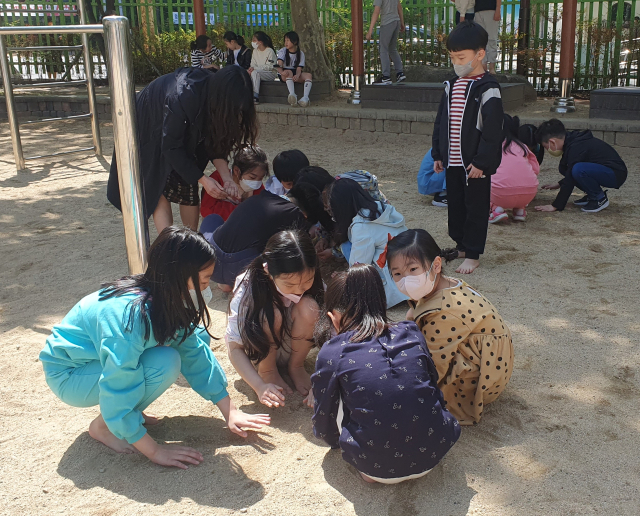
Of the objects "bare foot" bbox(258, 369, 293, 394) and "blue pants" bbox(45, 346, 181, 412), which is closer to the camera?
"blue pants" bbox(45, 346, 181, 412)

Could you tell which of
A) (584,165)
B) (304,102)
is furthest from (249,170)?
(304,102)

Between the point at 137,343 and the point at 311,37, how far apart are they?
8515mm

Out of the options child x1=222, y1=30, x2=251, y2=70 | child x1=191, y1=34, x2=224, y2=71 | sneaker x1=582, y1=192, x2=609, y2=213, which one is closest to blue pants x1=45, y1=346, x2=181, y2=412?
sneaker x1=582, y1=192, x2=609, y2=213

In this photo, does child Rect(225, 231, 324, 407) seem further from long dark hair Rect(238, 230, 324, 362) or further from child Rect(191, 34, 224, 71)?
child Rect(191, 34, 224, 71)

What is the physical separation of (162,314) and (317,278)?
73 cm

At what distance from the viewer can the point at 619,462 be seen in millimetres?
2016

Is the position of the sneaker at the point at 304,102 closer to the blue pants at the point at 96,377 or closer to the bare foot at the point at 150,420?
the bare foot at the point at 150,420

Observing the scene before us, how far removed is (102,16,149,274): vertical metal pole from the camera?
7.71ft

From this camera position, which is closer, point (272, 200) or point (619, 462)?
point (619, 462)

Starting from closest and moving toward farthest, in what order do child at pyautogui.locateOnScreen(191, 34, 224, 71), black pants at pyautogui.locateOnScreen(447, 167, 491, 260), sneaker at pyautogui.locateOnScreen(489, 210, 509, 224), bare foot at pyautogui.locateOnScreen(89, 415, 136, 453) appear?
bare foot at pyautogui.locateOnScreen(89, 415, 136, 453), black pants at pyautogui.locateOnScreen(447, 167, 491, 260), sneaker at pyautogui.locateOnScreen(489, 210, 509, 224), child at pyautogui.locateOnScreen(191, 34, 224, 71)

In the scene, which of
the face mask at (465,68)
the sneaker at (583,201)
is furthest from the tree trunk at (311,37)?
the face mask at (465,68)

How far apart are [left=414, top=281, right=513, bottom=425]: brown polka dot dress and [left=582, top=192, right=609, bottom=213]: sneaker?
107 inches

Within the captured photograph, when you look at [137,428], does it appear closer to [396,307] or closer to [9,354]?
[9,354]

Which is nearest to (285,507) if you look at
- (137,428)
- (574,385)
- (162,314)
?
(137,428)
